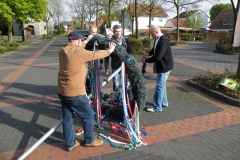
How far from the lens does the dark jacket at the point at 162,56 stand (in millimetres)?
3994

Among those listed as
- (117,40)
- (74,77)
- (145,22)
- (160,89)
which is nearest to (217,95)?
(160,89)

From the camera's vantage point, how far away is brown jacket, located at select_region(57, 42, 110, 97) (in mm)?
2625

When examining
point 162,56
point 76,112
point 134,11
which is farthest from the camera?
point 134,11

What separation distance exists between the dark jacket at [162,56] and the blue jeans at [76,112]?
1.79 m

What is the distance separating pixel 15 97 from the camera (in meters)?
5.66

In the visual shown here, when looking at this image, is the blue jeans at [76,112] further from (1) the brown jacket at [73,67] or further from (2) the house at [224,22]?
(2) the house at [224,22]

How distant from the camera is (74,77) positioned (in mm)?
2725

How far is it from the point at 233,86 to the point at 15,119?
5.25 meters

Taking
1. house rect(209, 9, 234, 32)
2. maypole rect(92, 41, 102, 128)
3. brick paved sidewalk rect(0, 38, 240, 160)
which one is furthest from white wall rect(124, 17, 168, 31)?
maypole rect(92, 41, 102, 128)

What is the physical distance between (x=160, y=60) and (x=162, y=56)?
124 mm

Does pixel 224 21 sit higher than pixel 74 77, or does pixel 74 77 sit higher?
pixel 224 21

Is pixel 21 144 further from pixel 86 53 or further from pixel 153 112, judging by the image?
pixel 153 112

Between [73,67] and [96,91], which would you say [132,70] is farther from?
[73,67]

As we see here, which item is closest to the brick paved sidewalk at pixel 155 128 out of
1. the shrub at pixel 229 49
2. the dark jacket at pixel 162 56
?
the dark jacket at pixel 162 56
